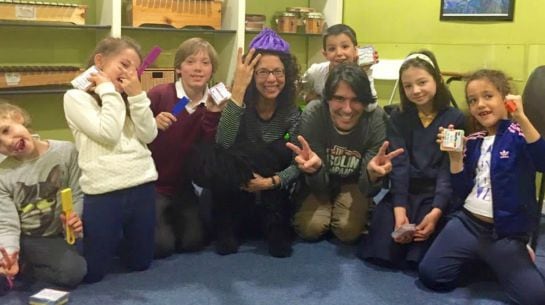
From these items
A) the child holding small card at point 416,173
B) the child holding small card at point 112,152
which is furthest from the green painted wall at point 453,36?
the child holding small card at point 112,152

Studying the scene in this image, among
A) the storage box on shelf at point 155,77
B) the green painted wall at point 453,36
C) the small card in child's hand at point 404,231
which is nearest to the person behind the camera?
→ the small card in child's hand at point 404,231

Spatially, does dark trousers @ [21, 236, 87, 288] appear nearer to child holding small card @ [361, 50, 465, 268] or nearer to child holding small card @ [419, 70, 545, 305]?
child holding small card @ [361, 50, 465, 268]

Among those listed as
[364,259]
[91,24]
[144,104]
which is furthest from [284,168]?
[91,24]

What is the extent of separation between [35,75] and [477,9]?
2612mm

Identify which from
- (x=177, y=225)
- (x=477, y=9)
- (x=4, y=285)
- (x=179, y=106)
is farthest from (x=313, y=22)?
(x=4, y=285)

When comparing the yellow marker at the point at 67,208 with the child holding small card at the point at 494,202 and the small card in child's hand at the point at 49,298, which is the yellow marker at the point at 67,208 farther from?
the child holding small card at the point at 494,202

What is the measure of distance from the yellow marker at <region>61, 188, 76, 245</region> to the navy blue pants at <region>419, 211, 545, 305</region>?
4.15 feet

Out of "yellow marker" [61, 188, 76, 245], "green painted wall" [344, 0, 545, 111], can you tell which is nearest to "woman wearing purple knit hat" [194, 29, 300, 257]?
"yellow marker" [61, 188, 76, 245]

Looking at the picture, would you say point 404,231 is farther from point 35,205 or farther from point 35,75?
point 35,75

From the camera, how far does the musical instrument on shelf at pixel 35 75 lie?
3.10 meters

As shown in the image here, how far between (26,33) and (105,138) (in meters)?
1.70

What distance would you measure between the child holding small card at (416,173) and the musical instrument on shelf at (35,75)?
1881 millimetres

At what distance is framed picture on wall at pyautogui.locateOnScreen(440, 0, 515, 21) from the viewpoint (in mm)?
3474

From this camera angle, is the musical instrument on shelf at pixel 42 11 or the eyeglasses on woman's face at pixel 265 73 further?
the musical instrument on shelf at pixel 42 11
